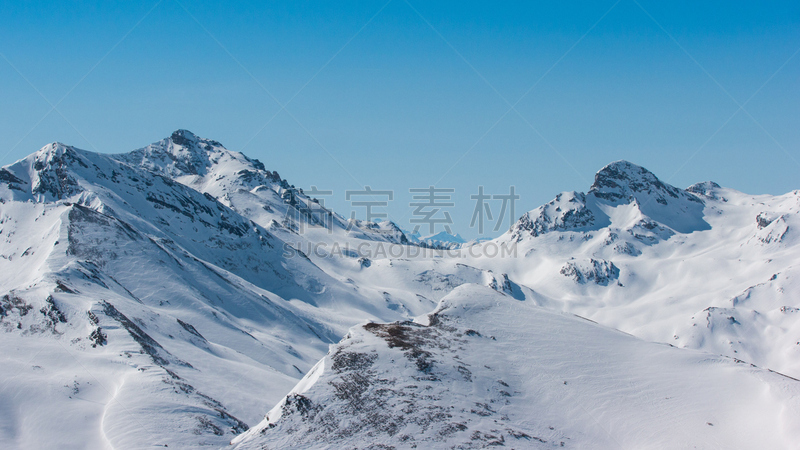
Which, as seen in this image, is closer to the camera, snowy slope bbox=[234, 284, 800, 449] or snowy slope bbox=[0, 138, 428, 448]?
snowy slope bbox=[234, 284, 800, 449]

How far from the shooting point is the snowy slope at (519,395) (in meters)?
35.5

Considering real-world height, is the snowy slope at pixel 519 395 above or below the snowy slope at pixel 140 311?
above

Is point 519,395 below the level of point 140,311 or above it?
above

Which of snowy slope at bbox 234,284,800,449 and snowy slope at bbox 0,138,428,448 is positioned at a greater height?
snowy slope at bbox 234,284,800,449

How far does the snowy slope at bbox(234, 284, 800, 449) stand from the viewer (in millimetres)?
35531

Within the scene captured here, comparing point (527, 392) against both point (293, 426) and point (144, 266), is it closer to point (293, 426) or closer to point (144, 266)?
point (293, 426)

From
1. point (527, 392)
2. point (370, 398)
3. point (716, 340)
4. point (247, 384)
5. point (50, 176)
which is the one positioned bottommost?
point (50, 176)

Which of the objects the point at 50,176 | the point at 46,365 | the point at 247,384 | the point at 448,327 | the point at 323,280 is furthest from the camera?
the point at 323,280

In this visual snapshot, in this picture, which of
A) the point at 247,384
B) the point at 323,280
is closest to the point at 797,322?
the point at 323,280

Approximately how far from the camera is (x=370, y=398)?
123 feet

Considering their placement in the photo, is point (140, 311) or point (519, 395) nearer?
point (519, 395)

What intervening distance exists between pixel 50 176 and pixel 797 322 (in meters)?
A: 246

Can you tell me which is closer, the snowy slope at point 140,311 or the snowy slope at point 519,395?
the snowy slope at point 519,395

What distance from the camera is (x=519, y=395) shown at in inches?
1661
